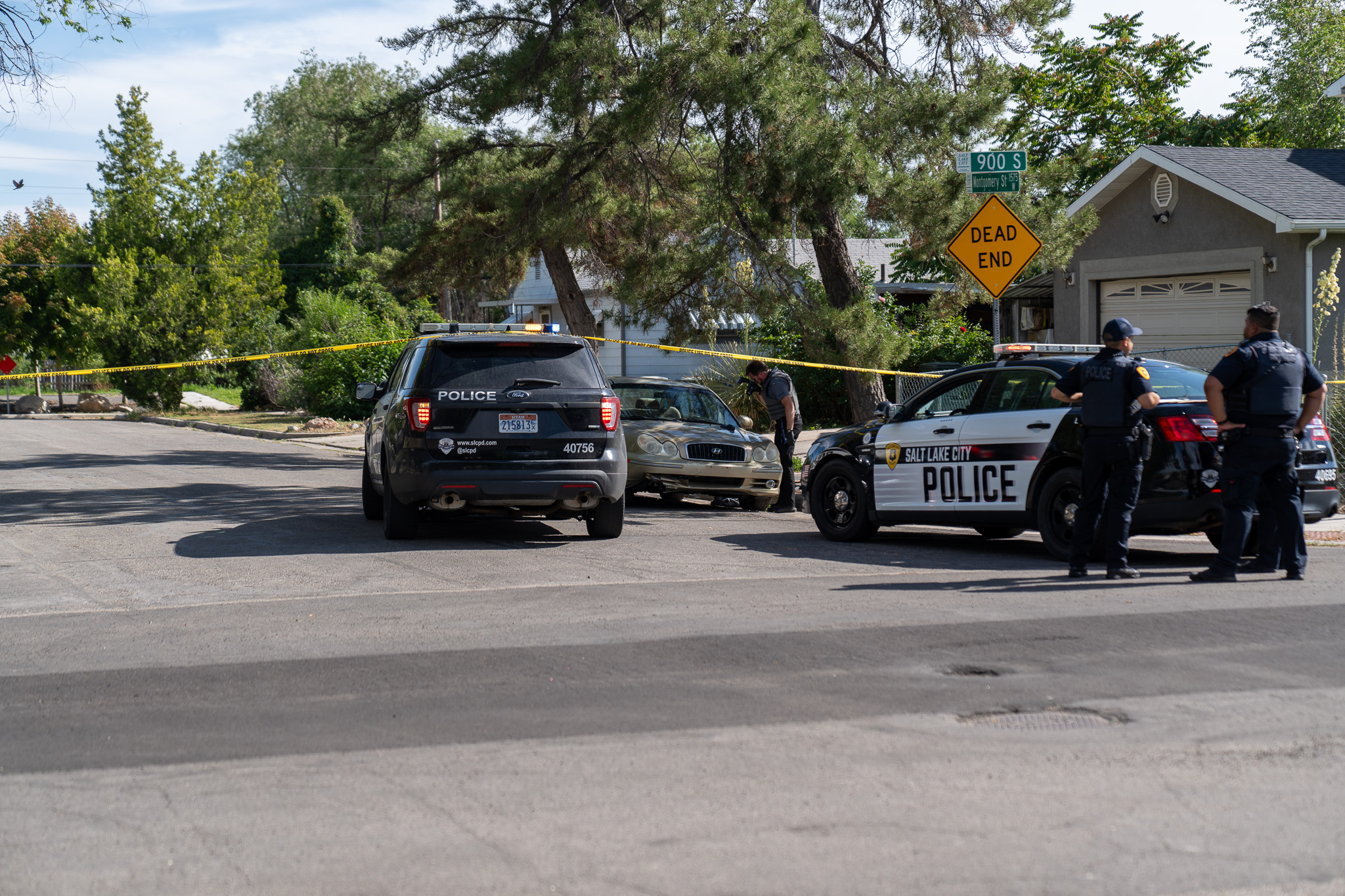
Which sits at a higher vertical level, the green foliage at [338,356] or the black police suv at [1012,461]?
the green foliage at [338,356]

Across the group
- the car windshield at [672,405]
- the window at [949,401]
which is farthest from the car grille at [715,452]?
the window at [949,401]

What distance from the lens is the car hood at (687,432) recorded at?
14.8m

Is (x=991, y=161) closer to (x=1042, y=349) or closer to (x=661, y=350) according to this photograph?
(x=1042, y=349)

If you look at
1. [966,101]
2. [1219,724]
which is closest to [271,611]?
[1219,724]

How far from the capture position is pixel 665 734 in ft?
17.7

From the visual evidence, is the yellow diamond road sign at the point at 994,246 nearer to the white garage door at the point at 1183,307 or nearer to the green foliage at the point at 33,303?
the white garage door at the point at 1183,307

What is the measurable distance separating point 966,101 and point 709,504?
5800mm

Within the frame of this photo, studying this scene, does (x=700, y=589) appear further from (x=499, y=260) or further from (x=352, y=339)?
(x=352, y=339)

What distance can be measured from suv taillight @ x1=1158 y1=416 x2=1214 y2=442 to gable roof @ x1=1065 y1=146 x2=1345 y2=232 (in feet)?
31.9

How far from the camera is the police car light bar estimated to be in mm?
10977

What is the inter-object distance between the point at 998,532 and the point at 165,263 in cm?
3601

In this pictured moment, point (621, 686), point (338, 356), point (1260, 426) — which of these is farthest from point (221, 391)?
point (621, 686)

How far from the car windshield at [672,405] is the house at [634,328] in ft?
35.8

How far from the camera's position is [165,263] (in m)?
42.2
